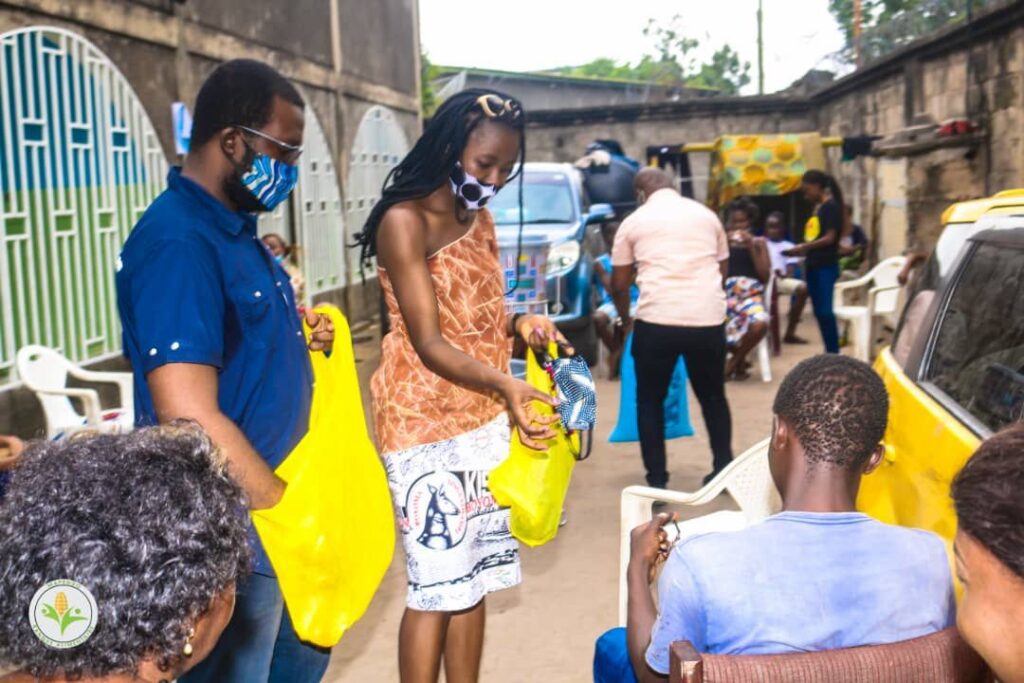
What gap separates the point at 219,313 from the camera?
7.80 feet

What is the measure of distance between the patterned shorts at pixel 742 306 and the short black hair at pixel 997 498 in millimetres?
8191

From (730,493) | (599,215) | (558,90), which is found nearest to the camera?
(730,493)

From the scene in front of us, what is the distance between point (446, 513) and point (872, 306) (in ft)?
25.6

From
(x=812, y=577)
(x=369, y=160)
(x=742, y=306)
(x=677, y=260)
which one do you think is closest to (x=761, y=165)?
(x=369, y=160)

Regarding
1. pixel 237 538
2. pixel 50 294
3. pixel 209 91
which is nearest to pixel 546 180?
pixel 50 294

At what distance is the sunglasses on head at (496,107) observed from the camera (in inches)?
120

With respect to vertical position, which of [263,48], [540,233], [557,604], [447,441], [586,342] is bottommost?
[557,604]

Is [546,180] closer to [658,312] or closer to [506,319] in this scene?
[658,312]

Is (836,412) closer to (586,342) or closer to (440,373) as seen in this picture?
(440,373)

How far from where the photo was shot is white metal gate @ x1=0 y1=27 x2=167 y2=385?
6816 millimetres

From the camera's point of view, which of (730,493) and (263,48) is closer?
(730,493)

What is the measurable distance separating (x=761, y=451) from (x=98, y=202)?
5.65 metres

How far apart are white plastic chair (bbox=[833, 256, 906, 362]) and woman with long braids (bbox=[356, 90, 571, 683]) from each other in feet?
22.7

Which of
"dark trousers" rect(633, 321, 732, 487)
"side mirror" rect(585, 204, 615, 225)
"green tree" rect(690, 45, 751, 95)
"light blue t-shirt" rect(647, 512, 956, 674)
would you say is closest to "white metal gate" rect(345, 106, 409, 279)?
"side mirror" rect(585, 204, 615, 225)
